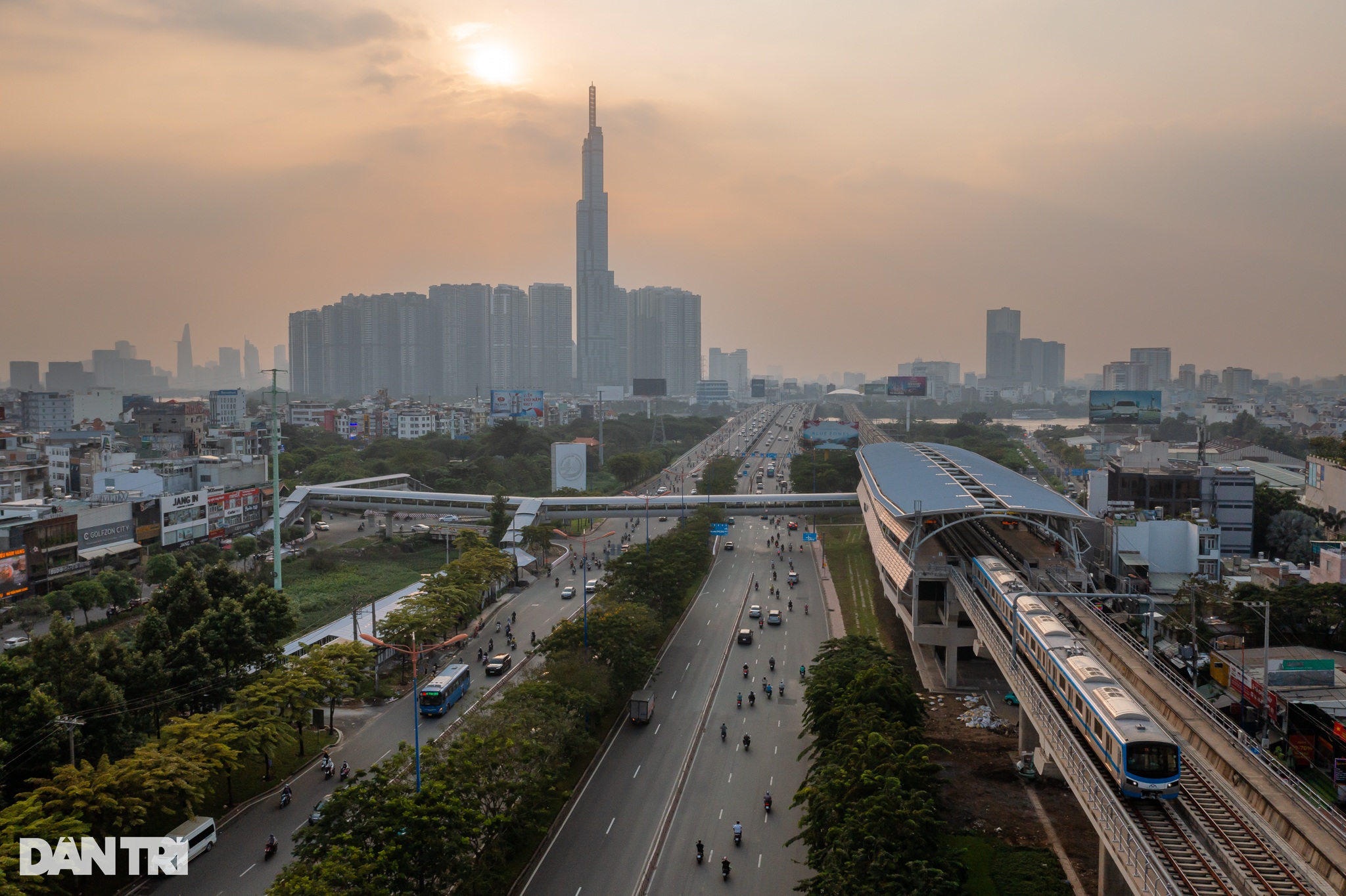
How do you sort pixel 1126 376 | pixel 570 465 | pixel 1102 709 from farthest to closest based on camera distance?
1. pixel 1126 376
2. pixel 570 465
3. pixel 1102 709

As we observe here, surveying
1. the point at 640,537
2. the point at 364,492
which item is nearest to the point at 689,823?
the point at 640,537

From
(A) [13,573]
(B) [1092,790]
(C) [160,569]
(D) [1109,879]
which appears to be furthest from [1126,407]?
(A) [13,573]

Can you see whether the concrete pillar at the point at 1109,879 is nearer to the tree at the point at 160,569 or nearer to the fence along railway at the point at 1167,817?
the fence along railway at the point at 1167,817

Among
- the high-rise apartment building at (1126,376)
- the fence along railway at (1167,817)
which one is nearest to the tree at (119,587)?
the fence along railway at (1167,817)

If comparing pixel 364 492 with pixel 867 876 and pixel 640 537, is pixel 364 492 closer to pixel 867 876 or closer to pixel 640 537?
pixel 640 537

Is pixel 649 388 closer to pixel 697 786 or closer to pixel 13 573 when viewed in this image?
pixel 13 573

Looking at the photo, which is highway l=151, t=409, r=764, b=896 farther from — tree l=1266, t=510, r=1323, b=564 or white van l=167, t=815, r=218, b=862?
tree l=1266, t=510, r=1323, b=564

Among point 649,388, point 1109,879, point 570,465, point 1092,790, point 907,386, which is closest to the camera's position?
point 1092,790
